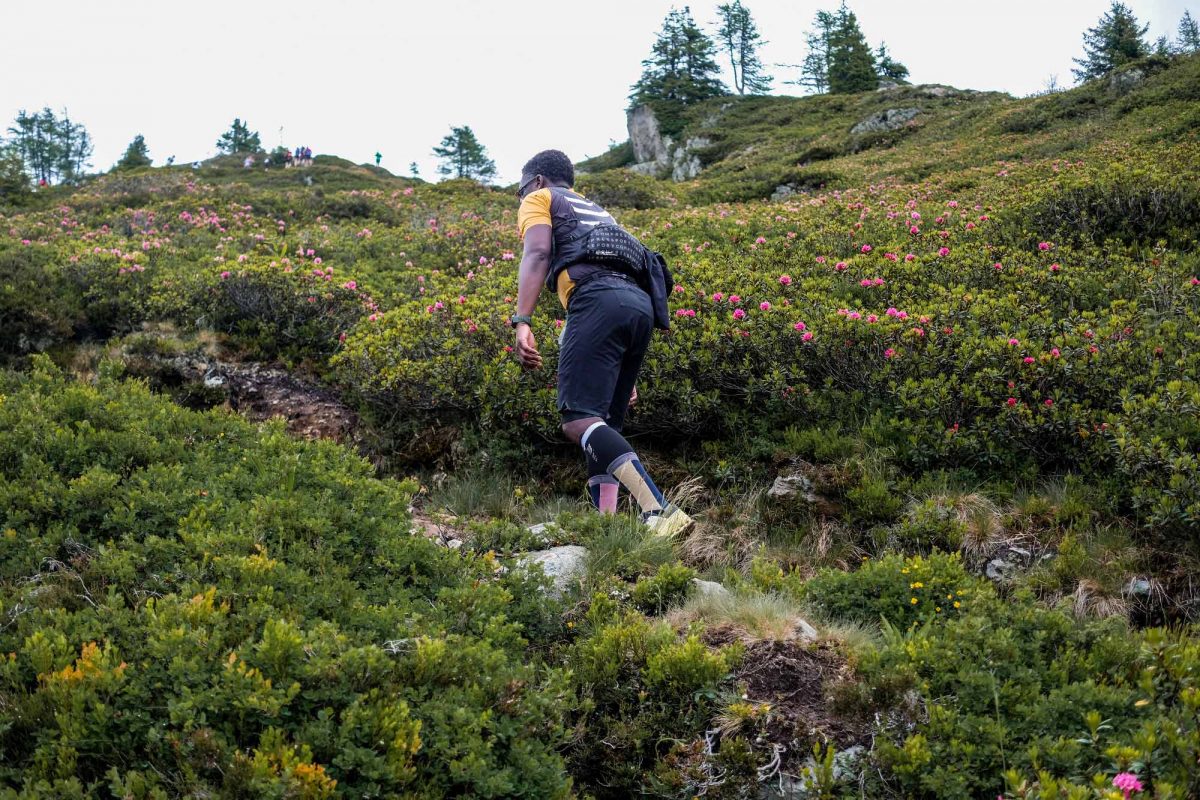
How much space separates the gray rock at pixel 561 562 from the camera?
3.78 meters

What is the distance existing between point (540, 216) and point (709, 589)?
7.39ft

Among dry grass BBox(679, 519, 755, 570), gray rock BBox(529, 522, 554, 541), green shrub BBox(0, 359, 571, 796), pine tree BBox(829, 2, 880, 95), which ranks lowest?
dry grass BBox(679, 519, 755, 570)

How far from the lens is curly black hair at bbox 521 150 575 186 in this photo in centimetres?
460

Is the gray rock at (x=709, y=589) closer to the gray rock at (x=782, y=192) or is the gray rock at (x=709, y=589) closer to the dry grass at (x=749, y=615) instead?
the dry grass at (x=749, y=615)

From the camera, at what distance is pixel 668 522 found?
14.0ft

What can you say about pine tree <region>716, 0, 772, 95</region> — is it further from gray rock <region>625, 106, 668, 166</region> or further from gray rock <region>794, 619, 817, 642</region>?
gray rock <region>794, 619, 817, 642</region>

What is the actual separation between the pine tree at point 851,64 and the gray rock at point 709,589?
4995cm

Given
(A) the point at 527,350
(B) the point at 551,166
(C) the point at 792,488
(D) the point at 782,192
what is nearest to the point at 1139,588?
(C) the point at 792,488

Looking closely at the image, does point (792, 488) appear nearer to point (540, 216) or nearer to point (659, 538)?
point (659, 538)

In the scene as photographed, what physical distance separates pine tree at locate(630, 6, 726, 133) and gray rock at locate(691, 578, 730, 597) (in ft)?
173

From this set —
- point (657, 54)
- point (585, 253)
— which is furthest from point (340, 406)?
point (657, 54)

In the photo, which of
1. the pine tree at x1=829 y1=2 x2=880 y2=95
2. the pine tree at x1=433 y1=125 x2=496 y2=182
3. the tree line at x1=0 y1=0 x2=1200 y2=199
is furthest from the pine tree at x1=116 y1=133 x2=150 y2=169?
the pine tree at x1=829 y1=2 x2=880 y2=95

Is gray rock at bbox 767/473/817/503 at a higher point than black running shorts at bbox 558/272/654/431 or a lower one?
lower

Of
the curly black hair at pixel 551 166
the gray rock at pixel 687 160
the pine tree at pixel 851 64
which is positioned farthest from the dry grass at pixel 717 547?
the pine tree at pixel 851 64
